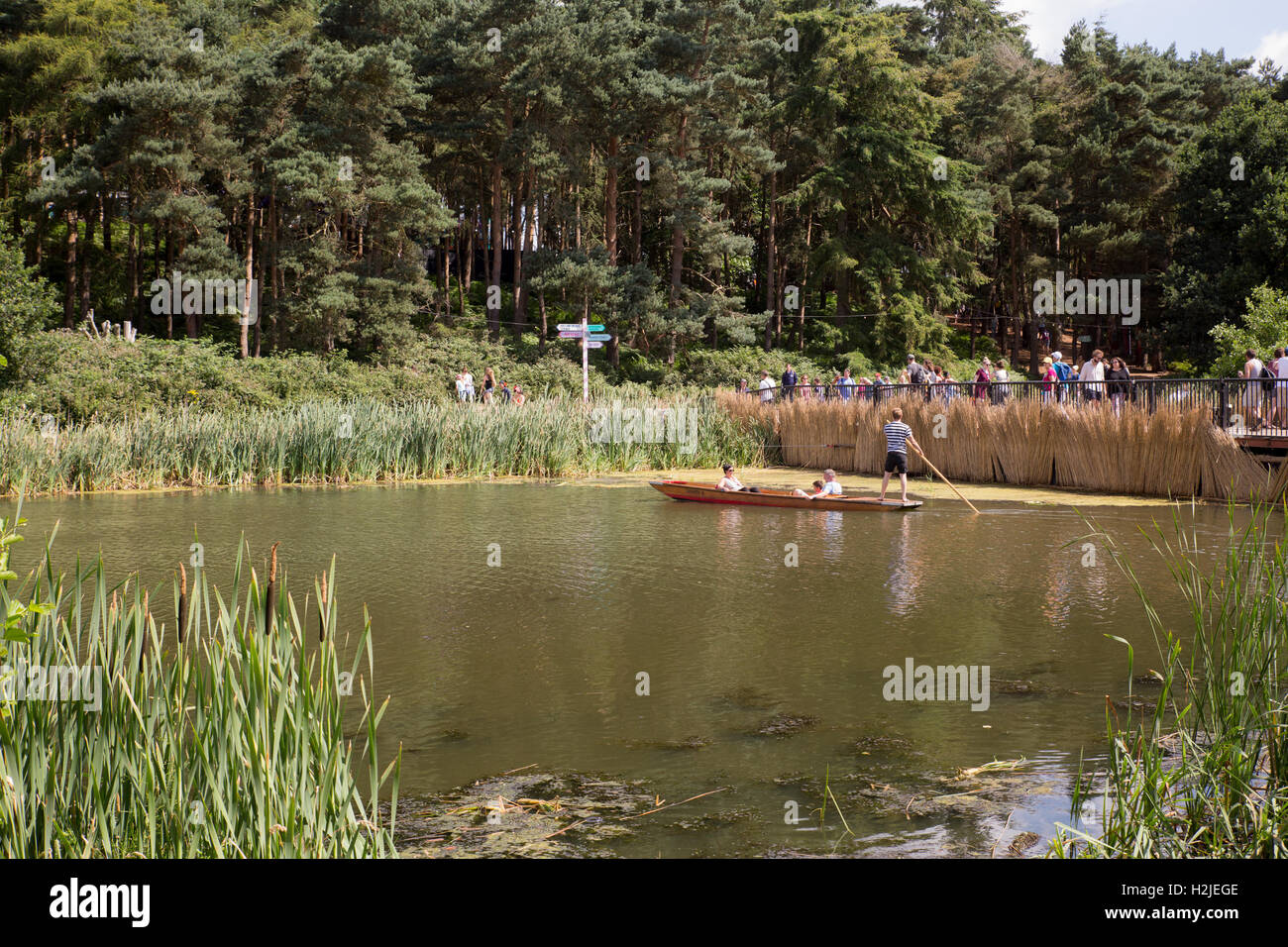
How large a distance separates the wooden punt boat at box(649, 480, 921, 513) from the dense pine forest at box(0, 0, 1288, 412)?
52.0 ft

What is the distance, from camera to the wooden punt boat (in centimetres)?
1427

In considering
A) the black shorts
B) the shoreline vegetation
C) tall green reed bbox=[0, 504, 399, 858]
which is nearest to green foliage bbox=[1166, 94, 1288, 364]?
the shoreline vegetation

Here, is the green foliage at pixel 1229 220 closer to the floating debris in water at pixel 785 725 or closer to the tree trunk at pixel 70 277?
the floating debris in water at pixel 785 725

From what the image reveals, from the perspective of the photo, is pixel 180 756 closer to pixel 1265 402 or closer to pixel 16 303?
pixel 1265 402

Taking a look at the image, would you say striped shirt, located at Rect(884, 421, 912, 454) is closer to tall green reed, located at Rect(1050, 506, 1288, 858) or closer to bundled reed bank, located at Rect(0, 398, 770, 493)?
bundled reed bank, located at Rect(0, 398, 770, 493)

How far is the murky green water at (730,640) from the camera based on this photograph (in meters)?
4.77

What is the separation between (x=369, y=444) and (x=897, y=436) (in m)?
8.33

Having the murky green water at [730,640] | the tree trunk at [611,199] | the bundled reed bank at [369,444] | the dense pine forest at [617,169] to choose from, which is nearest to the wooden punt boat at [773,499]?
the murky green water at [730,640]

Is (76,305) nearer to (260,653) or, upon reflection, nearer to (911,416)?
(911,416)

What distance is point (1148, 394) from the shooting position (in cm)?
1583

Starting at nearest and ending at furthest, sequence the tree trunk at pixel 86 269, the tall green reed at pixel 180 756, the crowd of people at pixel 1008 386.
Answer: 1. the tall green reed at pixel 180 756
2. the crowd of people at pixel 1008 386
3. the tree trunk at pixel 86 269

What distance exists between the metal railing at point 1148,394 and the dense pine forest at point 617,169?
17.1 metres

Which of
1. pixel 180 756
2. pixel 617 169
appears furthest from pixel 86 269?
pixel 180 756

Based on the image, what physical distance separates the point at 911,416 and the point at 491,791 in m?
15.3
